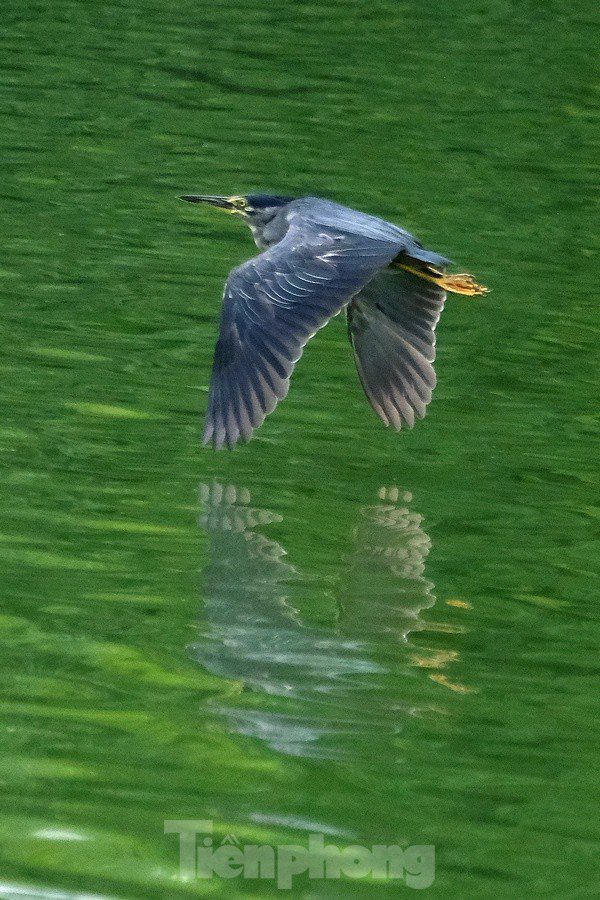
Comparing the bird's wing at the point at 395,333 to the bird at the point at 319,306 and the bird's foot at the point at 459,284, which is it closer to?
the bird at the point at 319,306

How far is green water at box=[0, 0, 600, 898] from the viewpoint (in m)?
5.05

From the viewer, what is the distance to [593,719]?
5746 mm

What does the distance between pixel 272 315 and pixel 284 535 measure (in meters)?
0.85

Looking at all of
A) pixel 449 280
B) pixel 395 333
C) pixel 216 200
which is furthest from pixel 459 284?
pixel 216 200

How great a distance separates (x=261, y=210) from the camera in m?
9.19

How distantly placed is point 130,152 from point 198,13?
5.27 metres

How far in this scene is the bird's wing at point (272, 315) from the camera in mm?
7273

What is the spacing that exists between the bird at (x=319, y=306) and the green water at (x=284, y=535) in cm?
28

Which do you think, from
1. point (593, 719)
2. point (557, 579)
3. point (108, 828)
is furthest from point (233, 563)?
point (108, 828)

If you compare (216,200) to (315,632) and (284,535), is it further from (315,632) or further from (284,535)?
(315,632)

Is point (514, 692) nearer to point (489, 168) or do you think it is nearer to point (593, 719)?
point (593, 719)

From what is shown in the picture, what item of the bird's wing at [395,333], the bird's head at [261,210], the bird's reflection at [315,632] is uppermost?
the bird's head at [261,210]

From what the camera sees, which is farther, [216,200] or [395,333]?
[216,200]

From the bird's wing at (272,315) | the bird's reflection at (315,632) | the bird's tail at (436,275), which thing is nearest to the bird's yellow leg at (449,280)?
the bird's tail at (436,275)
